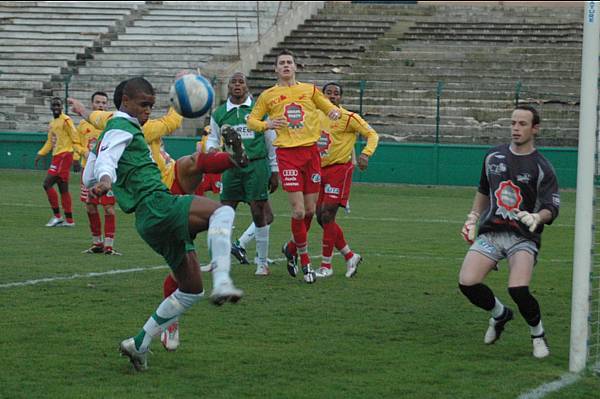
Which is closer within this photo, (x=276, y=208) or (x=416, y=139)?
(x=276, y=208)

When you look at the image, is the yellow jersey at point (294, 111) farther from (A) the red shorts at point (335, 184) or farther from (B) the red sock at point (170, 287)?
(B) the red sock at point (170, 287)

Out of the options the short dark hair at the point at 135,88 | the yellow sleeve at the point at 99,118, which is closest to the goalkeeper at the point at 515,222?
the short dark hair at the point at 135,88

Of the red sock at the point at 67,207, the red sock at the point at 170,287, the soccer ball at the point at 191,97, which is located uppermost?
the soccer ball at the point at 191,97

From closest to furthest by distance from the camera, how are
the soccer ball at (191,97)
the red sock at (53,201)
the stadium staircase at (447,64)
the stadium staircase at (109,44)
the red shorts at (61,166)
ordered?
the soccer ball at (191,97), the red sock at (53,201), the red shorts at (61,166), the stadium staircase at (447,64), the stadium staircase at (109,44)

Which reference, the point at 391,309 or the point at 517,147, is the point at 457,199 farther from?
the point at 517,147

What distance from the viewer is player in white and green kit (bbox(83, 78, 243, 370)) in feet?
24.5

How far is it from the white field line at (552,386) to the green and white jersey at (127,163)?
2733 millimetres

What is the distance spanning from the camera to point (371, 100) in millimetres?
35375

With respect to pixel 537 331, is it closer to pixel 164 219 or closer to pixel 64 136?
pixel 164 219

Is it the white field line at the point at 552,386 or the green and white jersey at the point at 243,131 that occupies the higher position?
the green and white jersey at the point at 243,131

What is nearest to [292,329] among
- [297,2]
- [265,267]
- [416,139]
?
[265,267]

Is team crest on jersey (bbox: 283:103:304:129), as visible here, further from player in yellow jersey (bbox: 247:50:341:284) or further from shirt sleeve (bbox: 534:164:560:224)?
shirt sleeve (bbox: 534:164:560:224)

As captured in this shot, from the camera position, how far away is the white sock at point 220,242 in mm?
6957

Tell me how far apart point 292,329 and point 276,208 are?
13869 mm
